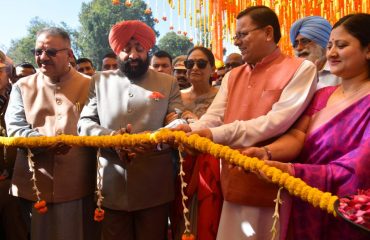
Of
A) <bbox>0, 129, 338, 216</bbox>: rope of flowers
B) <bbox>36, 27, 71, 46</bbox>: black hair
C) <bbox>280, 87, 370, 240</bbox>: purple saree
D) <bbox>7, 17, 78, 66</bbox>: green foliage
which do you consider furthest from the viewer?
<bbox>7, 17, 78, 66</bbox>: green foliage

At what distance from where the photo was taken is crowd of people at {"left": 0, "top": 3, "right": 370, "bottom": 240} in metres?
2.06

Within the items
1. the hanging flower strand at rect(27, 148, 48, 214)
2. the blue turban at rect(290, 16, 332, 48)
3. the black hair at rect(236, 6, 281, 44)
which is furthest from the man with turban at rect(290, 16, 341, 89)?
the hanging flower strand at rect(27, 148, 48, 214)

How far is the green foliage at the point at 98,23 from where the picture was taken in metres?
34.8

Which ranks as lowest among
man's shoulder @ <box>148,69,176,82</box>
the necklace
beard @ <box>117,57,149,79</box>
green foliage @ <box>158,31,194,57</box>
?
the necklace

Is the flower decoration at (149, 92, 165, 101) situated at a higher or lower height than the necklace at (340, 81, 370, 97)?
lower

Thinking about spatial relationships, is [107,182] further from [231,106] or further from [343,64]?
[343,64]

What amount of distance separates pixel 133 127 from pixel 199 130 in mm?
747

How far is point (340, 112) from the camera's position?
205 centimetres

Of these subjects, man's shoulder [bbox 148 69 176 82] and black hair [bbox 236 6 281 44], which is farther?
man's shoulder [bbox 148 69 176 82]

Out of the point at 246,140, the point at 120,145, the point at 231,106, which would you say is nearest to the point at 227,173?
the point at 246,140

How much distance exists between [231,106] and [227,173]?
0.45 meters

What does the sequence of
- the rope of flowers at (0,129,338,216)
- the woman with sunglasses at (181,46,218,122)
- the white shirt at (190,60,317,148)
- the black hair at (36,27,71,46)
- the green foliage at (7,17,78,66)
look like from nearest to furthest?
the rope of flowers at (0,129,338,216) < the white shirt at (190,60,317,148) < the black hair at (36,27,71,46) < the woman with sunglasses at (181,46,218,122) < the green foliage at (7,17,78,66)

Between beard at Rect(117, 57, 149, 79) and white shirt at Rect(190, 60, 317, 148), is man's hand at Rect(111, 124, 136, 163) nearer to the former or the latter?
beard at Rect(117, 57, 149, 79)

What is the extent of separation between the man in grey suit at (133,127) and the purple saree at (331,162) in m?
1.08
